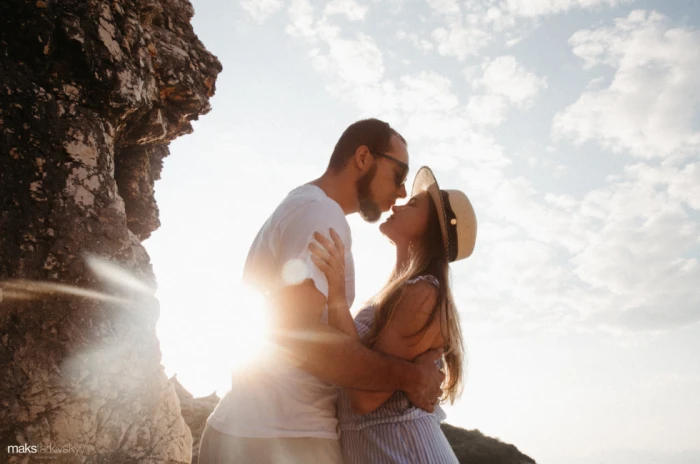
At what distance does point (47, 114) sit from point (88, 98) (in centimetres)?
42

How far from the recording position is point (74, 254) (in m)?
3.47

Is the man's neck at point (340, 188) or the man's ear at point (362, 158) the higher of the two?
the man's ear at point (362, 158)

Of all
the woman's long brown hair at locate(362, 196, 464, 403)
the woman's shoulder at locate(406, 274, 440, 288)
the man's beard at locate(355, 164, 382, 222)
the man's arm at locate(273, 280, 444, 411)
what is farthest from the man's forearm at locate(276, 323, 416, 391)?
the man's beard at locate(355, 164, 382, 222)

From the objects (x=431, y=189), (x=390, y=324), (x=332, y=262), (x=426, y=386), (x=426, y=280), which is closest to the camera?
(x=332, y=262)

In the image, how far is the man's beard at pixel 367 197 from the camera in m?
3.58

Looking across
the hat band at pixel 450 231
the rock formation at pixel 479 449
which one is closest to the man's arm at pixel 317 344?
the hat band at pixel 450 231

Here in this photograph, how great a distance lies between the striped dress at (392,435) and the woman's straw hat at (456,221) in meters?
1.42

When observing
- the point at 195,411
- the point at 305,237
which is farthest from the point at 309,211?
the point at 195,411

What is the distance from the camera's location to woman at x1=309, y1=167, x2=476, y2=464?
8.78ft

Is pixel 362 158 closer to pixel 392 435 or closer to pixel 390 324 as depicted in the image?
pixel 390 324

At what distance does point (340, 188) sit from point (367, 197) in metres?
0.26

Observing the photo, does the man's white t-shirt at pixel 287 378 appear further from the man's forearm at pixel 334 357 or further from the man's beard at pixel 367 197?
the man's beard at pixel 367 197

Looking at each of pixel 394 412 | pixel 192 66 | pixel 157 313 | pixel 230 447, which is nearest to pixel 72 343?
pixel 157 313

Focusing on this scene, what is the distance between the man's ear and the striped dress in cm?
169
